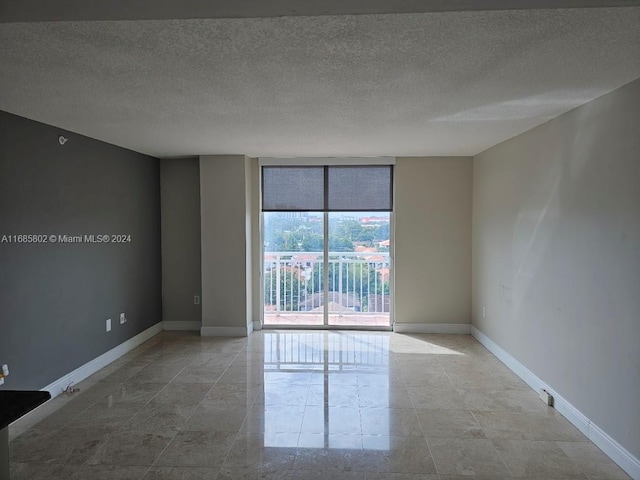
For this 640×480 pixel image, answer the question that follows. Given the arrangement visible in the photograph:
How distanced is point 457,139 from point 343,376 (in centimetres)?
259

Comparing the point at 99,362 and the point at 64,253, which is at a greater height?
the point at 64,253

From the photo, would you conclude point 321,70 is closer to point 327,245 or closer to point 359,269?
point 327,245

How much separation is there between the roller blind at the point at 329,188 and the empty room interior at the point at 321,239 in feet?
0.10

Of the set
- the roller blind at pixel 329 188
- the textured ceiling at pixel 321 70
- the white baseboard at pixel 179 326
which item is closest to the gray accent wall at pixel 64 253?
the textured ceiling at pixel 321 70

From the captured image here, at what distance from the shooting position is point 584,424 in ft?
10.3

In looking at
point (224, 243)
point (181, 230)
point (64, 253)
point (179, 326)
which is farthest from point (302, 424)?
point (181, 230)

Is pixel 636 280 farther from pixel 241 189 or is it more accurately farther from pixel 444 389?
pixel 241 189

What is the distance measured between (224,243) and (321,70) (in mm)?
3664

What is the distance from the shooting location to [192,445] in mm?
3018

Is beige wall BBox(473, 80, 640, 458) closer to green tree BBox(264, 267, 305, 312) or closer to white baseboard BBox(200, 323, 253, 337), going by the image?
green tree BBox(264, 267, 305, 312)

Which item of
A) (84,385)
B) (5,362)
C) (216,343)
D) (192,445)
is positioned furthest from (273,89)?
(216,343)

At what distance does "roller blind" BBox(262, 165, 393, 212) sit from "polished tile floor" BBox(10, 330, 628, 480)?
6.70 feet

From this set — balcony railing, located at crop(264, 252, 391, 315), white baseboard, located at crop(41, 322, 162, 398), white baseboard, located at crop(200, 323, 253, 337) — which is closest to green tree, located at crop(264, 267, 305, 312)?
balcony railing, located at crop(264, 252, 391, 315)

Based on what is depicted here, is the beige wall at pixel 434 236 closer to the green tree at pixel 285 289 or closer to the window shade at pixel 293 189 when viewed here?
Answer: the window shade at pixel 293 189
